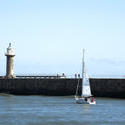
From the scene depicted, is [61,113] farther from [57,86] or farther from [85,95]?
[57,86]

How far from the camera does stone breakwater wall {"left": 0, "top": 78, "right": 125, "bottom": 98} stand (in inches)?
2226

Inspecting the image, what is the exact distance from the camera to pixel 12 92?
2601 inches

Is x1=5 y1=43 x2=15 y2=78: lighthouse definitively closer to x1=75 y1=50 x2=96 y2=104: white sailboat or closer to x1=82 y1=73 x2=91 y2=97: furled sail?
x1=75 y1=50 x2=96 y2=104: white sailboat

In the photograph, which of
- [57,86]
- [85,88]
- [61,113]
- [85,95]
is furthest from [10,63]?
[61,113]

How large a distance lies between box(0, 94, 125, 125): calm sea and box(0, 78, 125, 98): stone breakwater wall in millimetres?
4914

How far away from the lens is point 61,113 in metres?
41.2

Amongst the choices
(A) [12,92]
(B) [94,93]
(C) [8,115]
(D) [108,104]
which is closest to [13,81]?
(A) [12,92]

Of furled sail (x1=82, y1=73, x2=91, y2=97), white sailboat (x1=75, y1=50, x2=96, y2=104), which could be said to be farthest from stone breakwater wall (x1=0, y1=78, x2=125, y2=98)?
furled sail (x1=82, y1=73, x2=91, y2=97)

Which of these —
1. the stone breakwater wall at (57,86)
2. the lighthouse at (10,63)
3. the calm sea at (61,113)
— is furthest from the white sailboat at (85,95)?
the lighthouse at (10,63)

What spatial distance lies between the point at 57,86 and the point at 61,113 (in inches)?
812

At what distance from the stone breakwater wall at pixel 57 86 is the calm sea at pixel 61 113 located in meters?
4.91

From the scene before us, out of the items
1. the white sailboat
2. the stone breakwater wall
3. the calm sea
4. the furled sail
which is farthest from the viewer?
the stone breakwater wall

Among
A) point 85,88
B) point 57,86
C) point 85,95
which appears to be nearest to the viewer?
point 85,95

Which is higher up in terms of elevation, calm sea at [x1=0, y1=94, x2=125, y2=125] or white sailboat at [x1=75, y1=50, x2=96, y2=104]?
white sailboat at [x1=75, y1=50, x2=96, y2=104]
